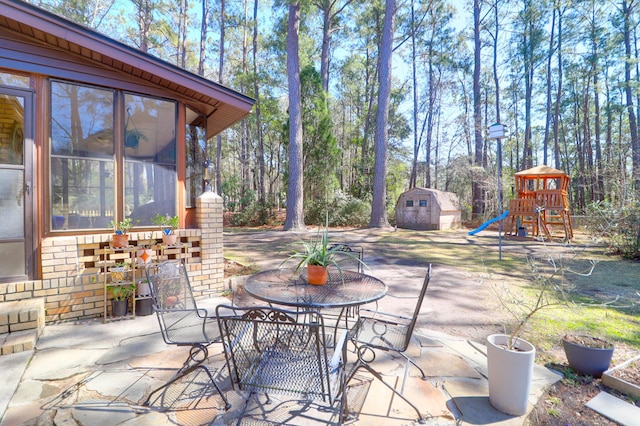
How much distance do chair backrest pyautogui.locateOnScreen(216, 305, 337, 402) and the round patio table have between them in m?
0.27

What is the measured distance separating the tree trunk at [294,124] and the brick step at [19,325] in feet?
30.0

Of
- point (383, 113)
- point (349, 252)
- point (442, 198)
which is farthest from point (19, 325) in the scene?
point (442, 198)

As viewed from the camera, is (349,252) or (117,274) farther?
(349,252)

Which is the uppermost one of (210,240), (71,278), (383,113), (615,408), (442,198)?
(383,113)

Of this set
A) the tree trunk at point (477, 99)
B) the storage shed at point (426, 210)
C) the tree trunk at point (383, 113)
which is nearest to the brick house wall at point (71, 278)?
the tree trunk at point (383, 113)

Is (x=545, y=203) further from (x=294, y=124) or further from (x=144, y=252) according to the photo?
(x=144, y=252)

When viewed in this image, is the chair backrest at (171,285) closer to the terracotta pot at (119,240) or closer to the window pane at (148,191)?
the terracotta pot at (119,240)

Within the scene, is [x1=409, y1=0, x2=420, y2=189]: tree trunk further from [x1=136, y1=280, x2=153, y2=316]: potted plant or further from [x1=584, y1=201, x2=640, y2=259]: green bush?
[x1=136, y1=280, x2=153, y2=316]: potted plant

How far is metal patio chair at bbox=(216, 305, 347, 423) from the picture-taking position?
147 cm

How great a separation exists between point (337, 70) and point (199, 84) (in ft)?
66.4

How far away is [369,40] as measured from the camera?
784 inches

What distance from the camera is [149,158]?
13.1ft

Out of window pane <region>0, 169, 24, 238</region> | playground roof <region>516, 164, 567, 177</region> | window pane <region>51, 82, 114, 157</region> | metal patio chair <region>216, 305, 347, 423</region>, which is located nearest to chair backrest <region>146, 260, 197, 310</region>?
metal patio chair <region>216, 305, 347, 423</region>

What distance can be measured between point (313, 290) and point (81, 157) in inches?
120
